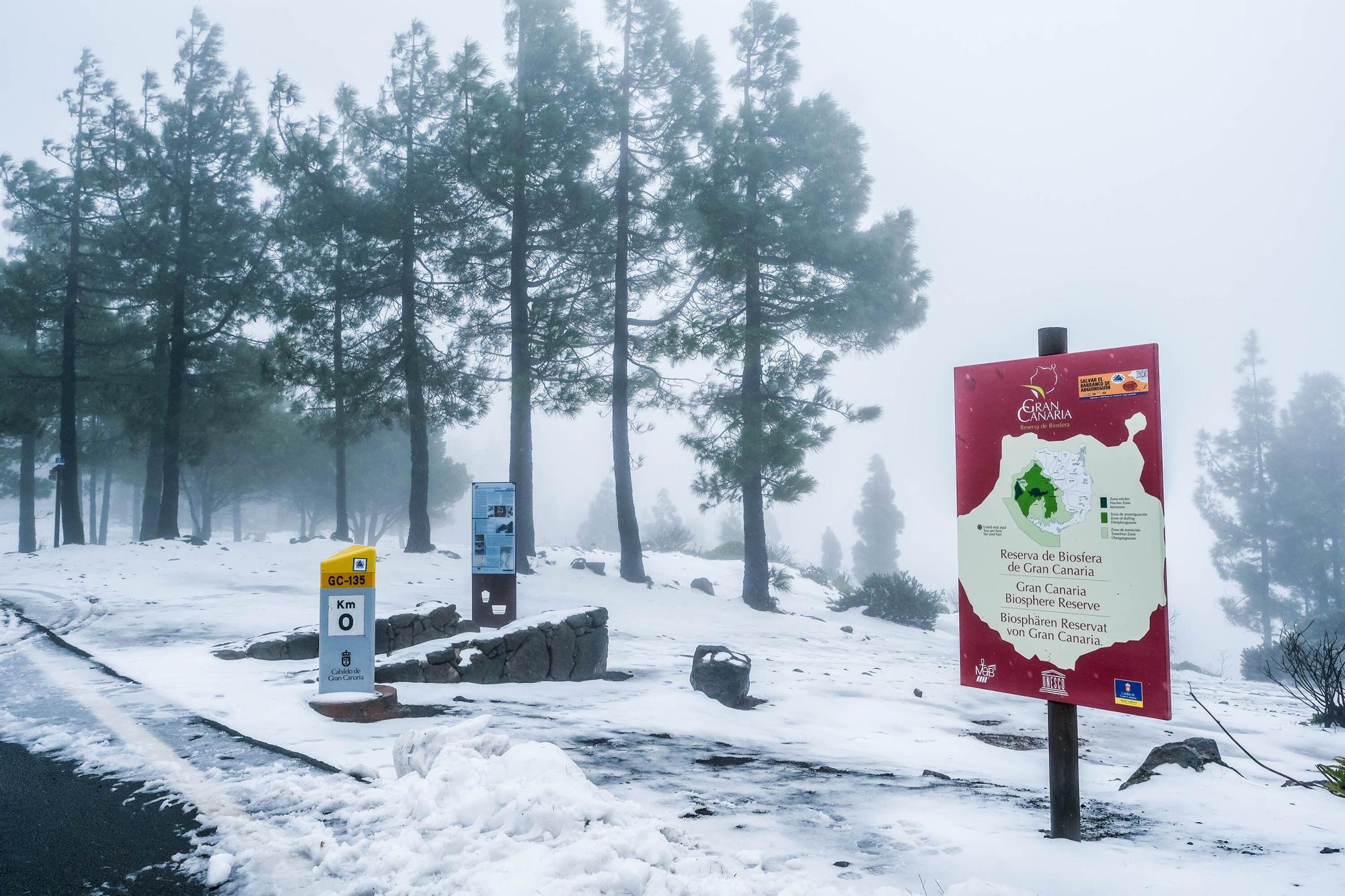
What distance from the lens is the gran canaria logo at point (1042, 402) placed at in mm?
3656

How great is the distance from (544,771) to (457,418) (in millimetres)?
17168

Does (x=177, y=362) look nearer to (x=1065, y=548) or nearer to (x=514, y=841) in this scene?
(x=514, y=841)

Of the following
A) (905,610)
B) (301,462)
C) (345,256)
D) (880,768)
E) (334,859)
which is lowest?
(905,610)

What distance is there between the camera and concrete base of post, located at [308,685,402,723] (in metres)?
6.08

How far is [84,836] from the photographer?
362 centimetres

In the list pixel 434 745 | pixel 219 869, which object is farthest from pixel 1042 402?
pixel 219 869

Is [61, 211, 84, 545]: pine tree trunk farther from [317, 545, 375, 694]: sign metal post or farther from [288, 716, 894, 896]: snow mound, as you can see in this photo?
[288, 716, 894, 896]: snow mound

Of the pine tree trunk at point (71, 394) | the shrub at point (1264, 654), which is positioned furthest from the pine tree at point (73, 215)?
the shrub at point (1264, 654)

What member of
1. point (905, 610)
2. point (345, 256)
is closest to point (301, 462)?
point (345, 256)

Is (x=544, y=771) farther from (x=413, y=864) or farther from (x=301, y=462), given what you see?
(x=301, y=462)

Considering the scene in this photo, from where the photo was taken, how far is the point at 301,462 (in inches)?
1619

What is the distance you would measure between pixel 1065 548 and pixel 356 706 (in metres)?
5.24

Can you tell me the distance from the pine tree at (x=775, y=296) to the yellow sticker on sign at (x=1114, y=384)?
13.6 meters

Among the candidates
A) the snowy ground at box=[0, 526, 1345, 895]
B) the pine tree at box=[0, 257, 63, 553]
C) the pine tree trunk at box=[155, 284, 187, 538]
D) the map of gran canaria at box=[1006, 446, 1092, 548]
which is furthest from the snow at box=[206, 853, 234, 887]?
the pine tree at box=[0, 257, 63, 553]
